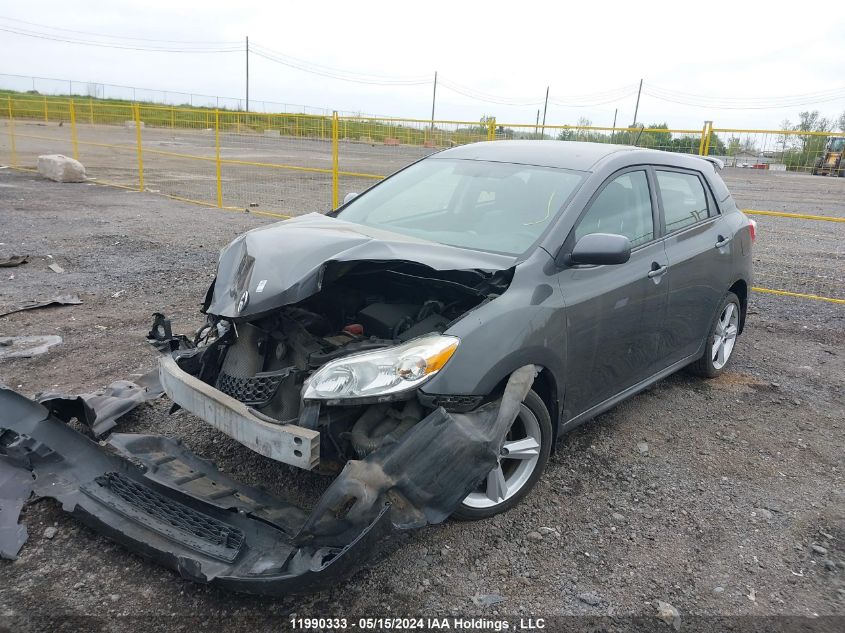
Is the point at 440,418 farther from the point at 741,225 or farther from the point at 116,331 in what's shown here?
the point at 116,331

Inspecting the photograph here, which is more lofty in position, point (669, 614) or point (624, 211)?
point (624, 211)

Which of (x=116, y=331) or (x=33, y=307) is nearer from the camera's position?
(x=116, y=331)

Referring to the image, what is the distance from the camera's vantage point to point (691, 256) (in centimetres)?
436

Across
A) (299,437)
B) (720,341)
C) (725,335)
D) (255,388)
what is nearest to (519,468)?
(299,437)

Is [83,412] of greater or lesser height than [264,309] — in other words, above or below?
below

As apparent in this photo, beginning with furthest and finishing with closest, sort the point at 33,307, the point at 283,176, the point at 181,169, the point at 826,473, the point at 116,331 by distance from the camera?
the point at 181,169
the point at 283,176
the point at 33,307
the point at 116,331
the point at 826,473

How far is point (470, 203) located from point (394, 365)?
167cm

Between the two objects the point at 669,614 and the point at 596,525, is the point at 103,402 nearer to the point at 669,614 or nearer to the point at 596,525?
the point at 596,525

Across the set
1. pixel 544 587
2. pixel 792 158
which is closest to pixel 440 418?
pixel 544 587

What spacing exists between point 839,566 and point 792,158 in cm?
864

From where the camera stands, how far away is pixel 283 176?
20.1 m

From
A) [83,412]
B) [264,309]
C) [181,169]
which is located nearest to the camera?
[264,309]

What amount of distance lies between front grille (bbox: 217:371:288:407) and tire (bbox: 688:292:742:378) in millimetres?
3377

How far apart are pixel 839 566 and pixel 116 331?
209 inches
